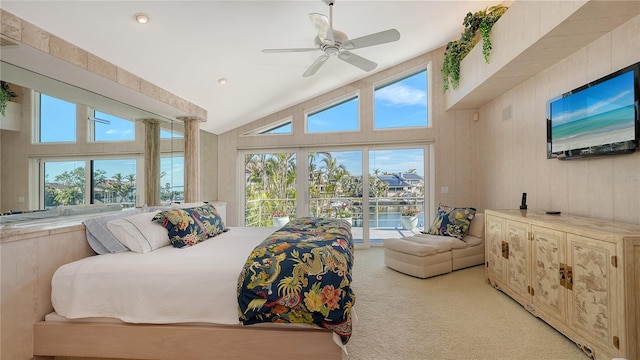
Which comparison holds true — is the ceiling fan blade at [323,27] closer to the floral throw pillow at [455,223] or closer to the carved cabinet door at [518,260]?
the carved cabinet door at [518,260]

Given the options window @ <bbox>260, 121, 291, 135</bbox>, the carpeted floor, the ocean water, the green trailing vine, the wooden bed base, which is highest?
the green trailing vine

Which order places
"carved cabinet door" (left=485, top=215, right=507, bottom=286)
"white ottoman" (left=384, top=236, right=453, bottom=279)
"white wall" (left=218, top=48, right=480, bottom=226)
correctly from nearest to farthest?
"carved cabinet door" (left=485, top=215, right=507, bottom=286)
"white ottoman" (left=384, top=236, right=453, bottom=279)
"white wall" (left=218, top=48, right=480, bottom=226)

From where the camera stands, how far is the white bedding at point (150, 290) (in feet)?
5.96

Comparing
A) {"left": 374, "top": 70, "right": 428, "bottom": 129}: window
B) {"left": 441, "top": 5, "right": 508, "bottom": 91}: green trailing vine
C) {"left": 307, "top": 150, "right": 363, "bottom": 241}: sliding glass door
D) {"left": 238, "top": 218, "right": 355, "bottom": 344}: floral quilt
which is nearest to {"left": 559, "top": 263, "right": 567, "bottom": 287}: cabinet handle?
{"left": 238, "top": 218, "right": 355, "bottom": 344}: floral quilt

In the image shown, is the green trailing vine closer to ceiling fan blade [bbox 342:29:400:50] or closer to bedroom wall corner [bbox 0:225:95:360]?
ceiling fan blade [bbox 342:29:400:50]

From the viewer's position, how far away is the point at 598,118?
2.39m

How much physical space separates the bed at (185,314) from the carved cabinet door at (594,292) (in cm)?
162

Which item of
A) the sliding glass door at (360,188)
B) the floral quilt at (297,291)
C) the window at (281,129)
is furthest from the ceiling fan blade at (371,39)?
the window at (281,129)

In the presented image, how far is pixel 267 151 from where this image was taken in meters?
5.60

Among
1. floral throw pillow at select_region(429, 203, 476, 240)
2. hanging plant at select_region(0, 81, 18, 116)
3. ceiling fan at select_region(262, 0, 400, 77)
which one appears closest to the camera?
hanging plant at select_region(0, 81, 18, 116)

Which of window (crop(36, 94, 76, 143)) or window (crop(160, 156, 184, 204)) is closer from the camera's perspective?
window (crop(36, 94, 76, 143))

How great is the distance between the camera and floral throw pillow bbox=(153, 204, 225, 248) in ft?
8.18

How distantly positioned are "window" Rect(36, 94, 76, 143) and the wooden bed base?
1452 mm

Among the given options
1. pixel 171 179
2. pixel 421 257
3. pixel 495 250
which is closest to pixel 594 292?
pixel 495 250
